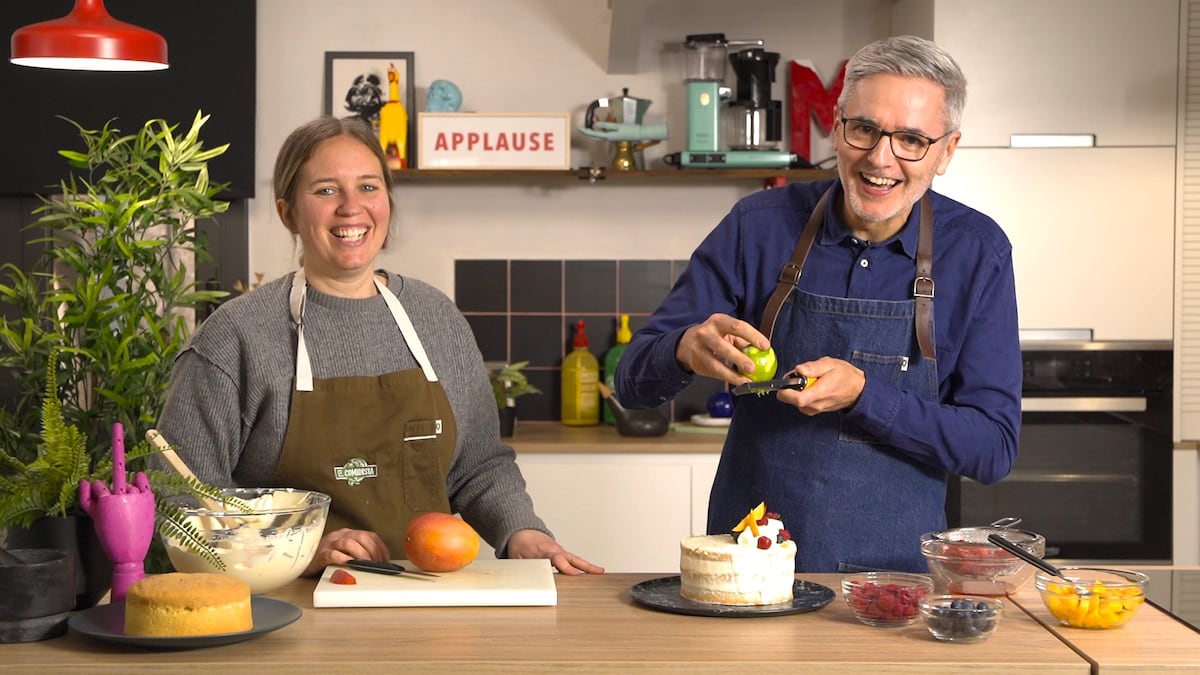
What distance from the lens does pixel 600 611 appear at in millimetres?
1797

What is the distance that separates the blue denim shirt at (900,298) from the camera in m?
2.10

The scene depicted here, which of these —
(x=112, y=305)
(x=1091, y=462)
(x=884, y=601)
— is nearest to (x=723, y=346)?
(x=884, y=601)

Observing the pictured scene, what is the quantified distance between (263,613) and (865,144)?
3.73 ft

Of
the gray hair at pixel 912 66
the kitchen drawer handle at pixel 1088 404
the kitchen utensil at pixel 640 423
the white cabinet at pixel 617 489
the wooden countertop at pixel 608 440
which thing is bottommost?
the white cabinet at pixel 617 489

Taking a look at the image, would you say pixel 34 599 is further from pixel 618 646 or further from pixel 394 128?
pixel 394 128

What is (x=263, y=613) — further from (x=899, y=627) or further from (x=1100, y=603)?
(x=1100, y=603)

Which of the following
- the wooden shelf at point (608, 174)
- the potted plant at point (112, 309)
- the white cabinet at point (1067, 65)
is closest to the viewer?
the potted plant at point (112, 309)

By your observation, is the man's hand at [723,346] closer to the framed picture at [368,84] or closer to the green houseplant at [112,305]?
the green houseplant at [112,305]

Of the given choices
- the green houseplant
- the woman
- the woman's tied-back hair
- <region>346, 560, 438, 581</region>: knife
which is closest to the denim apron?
the woman

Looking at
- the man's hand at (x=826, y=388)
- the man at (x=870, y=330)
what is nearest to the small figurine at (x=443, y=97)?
the man at (x=870, y=330)

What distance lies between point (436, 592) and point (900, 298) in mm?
933

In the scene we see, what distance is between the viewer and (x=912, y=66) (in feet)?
6.92

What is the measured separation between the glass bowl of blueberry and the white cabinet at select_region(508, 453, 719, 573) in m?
2.36

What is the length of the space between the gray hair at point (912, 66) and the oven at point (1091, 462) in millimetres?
1937
